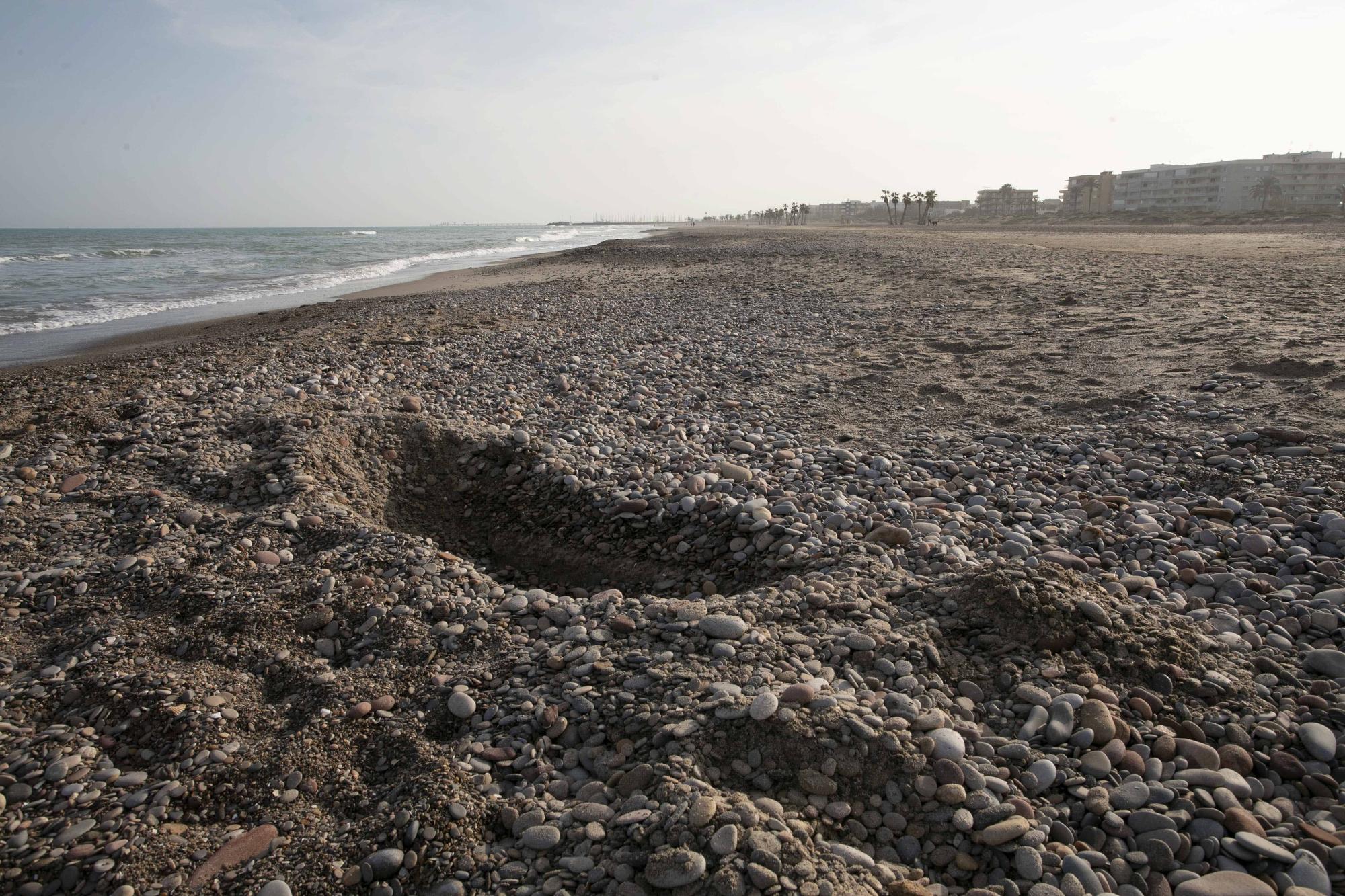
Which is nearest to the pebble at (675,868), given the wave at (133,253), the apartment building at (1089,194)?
the wave at (133,253)

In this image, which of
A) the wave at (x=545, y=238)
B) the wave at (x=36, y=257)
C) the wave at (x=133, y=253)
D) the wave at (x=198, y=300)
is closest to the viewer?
the wave at (x=198, y=300)

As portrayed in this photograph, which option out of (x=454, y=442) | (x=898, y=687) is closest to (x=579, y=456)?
(x=454, y=442)

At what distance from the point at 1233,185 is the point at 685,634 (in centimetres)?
10356

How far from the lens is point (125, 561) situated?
385 cm

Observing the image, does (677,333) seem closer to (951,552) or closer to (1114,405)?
(1114,405)

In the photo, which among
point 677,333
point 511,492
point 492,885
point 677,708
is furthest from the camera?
point 677,333

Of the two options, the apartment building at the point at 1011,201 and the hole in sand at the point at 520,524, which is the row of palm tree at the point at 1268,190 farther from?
the hole in sand at the point at 520,524

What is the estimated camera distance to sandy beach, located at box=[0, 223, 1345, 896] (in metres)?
2.22

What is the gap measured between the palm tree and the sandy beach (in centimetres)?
8008

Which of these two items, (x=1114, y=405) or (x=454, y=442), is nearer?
(x=454, y=442)

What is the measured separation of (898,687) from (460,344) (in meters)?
8.19

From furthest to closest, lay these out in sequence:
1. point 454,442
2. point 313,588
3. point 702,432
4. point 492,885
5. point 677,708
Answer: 1. point 702,432
2. point 454,442
3. point 313,588
4. point 677,708
5. point 492,885

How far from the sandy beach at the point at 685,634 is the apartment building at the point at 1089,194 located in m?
89.8

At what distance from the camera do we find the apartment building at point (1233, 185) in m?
73.0
